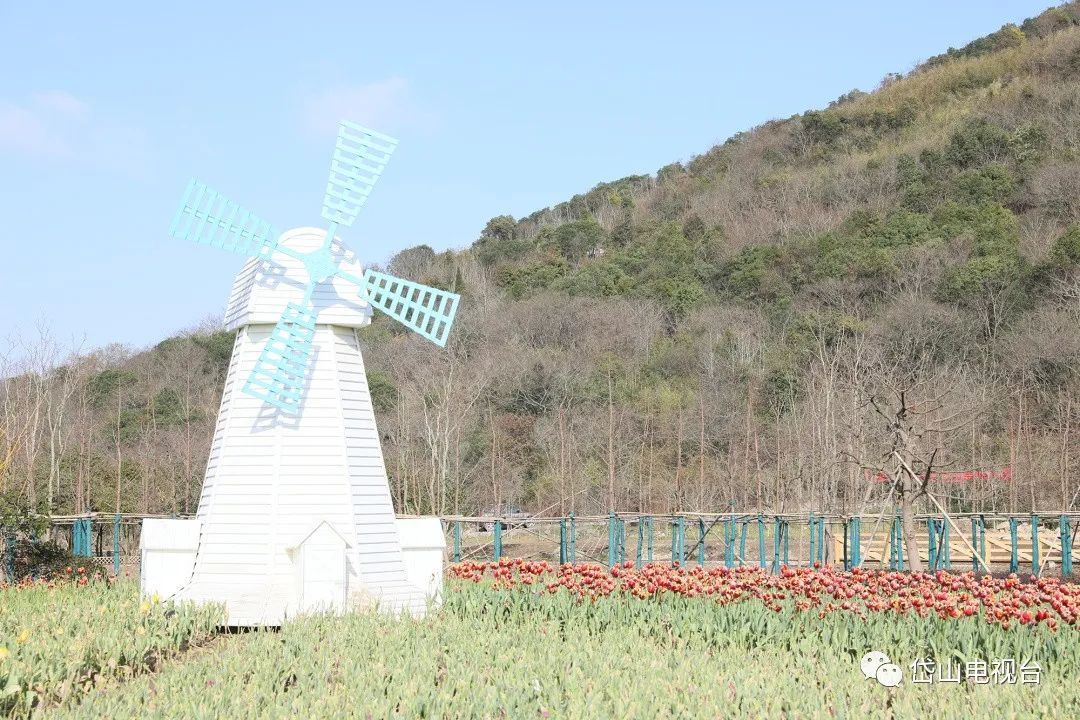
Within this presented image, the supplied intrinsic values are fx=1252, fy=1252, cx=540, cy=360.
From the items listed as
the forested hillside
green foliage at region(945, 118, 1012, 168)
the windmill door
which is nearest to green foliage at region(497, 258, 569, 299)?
the forested hillside

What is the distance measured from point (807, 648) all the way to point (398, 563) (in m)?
4.21

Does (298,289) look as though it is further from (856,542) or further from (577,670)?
(856,542)

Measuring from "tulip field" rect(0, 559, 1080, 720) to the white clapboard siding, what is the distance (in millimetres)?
747

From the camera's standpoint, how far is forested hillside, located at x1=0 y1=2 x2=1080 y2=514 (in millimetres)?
23516

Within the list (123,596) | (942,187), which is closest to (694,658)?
(123,596)

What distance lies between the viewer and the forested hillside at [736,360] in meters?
23.5

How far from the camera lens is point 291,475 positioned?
410 inches

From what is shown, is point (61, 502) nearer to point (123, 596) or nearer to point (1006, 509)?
point (123, 596)

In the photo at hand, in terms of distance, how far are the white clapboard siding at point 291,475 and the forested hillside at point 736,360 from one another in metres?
4.96

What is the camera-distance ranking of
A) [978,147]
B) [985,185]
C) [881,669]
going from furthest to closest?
[978,147]
[985,185]
[881,669]

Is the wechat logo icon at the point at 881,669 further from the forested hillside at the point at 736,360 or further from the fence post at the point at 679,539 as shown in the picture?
the fence post at the point at 679,539

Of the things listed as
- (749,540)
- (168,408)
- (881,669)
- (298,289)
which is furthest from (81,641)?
(168,408)

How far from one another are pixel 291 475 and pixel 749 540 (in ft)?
58.8

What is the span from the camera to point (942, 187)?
46156 mm
